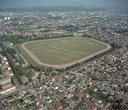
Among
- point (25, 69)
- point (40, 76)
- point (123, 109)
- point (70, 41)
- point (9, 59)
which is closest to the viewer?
point (123, 109)

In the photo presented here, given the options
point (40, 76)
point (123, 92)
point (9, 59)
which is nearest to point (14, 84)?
point (40, 76)

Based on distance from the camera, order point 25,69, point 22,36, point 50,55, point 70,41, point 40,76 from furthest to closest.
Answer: point 22,36, point 70,41, point 50,55, point 25,69, point 40,76

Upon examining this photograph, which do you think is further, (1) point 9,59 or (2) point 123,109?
(1) point 9,59

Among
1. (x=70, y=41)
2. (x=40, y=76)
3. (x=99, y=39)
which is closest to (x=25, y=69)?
(x=40, y=76)

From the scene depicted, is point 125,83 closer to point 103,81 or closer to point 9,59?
point 103,81

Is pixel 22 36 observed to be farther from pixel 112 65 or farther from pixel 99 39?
pixel 112 65

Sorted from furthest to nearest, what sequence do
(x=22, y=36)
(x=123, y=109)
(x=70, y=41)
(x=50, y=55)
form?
(x=22, y=36) → (x=70, y=41) → (x=50, y=55) → (x=123, y=109)
